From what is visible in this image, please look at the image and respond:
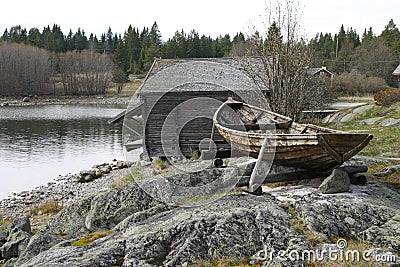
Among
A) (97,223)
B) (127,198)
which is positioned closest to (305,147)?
(127,198)

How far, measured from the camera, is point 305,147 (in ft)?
21.1

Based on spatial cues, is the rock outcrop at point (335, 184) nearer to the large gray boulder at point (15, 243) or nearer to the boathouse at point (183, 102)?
the large gray boulder at point (15, 243)

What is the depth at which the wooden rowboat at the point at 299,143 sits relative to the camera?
612 centimetres

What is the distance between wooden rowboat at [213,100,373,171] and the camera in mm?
6117

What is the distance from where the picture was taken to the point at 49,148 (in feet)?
88.2

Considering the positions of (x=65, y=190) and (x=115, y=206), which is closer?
(x=115, y=206)

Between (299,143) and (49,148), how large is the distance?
23.8 metres

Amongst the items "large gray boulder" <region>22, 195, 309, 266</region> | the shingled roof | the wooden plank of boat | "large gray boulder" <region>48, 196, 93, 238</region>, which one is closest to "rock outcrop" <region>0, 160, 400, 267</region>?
"large gray boulder" <region>22, 195, 309, 266</region>

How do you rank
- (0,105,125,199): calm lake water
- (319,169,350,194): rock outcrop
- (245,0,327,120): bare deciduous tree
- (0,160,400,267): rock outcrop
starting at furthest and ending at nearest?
(0,105,125,199): calm lake water
(245,0,327,120): bare deciduous tree
(319,169,350,194): rock outcrop
(0,160,400,267): rock outcrop

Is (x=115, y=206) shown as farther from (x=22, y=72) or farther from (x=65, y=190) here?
(x=22, y=72)

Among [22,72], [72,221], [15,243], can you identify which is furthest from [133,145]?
[22,72]

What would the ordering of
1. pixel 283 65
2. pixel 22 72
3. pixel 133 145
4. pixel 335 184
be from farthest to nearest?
1. pixel 22 72
2. pixel 133 145
3. pixel 283 65
4. pixel 335 184

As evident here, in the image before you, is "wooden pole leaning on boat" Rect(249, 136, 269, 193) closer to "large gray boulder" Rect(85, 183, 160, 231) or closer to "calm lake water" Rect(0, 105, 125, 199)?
"large gray boulder" Rect(85, 183, 160, 231)

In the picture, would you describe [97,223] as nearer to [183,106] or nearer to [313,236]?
[313,236]
